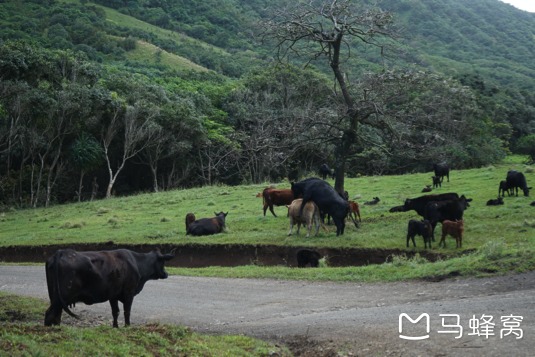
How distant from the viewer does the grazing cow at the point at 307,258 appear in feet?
71.2

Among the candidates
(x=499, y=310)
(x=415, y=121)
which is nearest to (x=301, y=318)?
(x=499, y=310)

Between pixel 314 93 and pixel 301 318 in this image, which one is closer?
pixel 301 318

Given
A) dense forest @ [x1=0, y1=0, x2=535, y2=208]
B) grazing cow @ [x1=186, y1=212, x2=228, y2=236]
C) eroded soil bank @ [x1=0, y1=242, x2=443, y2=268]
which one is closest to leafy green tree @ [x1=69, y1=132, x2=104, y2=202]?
dense forest @ [x1=0, y1=0, x2=535, y2=208]

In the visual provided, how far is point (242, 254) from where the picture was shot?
24.8m

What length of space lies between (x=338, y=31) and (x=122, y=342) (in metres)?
19.5

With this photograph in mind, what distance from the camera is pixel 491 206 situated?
88.6ft

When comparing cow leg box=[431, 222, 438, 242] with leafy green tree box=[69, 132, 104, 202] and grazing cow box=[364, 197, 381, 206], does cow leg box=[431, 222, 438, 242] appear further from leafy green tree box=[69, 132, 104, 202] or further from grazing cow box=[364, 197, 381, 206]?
leafy green tree box=[69, 132, 104, 202]

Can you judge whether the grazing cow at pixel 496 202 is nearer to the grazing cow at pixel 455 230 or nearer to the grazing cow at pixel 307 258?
the grazing cow at pixel 455 230

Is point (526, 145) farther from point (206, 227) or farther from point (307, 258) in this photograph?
point (307, 258)

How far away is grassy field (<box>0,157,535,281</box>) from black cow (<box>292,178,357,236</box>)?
0.64m

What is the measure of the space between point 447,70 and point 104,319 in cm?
10666

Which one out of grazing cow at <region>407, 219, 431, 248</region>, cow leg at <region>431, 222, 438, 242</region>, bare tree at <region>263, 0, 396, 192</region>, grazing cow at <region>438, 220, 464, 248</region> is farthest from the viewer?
bare tree at <region>263, 0, 396, 192</region>

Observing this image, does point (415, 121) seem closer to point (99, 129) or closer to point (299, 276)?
point (299, 276)

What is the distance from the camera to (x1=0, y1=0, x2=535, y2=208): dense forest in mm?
27156
